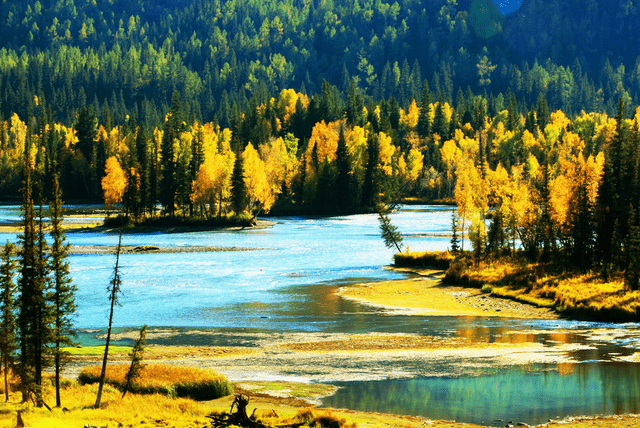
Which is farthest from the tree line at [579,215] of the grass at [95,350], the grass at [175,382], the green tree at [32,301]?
the green tree at [32,301]

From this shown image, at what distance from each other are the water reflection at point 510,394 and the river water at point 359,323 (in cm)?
5

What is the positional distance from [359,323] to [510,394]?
19573mm

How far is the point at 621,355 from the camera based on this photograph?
4084cm

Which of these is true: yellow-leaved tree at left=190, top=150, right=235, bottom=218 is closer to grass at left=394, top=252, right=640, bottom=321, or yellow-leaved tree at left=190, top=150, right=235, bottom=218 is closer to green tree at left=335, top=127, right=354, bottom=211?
green tree at left=335, top=127, right=354, bottom=211

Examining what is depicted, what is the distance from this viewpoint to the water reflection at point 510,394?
31156 mm

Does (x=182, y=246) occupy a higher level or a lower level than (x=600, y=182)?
lower

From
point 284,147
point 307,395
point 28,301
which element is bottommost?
point 307,395

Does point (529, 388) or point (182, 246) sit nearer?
point (529, 388)

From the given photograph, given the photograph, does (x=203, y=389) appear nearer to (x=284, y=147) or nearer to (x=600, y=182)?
(x=600, y=182)

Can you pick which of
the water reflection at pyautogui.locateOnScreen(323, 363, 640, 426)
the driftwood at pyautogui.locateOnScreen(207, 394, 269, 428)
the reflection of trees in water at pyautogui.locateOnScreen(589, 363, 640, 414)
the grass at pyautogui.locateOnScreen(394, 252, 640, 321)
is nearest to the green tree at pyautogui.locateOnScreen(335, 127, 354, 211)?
the grass at pyautogui.locateOnScreen(394, 252, 640, 321)

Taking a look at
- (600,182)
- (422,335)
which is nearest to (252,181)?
(600,182)

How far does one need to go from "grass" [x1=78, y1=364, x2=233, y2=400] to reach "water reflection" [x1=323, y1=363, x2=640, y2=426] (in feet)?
16.6

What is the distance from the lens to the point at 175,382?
34.4 metres

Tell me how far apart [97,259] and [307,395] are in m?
63.1
